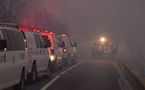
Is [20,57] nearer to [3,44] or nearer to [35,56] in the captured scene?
[3,44]

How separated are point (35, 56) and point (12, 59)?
5810mm

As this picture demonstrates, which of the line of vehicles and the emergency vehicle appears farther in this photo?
the emergency vehicle

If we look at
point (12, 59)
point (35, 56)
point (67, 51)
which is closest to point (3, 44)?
point (12, 59)

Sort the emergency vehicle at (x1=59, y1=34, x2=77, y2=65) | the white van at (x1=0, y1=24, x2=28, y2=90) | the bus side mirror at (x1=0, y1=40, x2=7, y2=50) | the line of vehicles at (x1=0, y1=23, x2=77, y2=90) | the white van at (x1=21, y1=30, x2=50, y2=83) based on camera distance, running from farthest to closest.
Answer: the emergency vehicle at (x1=59, y1=34, x2=77, y2=65) < the white van at (x1=21, y1=30, x2=50, y2=83) < the line of vehicles at (x1=0, y1=23, x2=77, y2=90) < the white van at (x1=0, y1=24, x2=28, y2=90) < the bus side mirror at (x1=0, y1=40, x2=7, y2=50)

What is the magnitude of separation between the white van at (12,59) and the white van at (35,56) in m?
2.41

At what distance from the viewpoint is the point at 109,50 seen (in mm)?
66312

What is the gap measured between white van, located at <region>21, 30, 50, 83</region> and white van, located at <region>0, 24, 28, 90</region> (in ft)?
7.91

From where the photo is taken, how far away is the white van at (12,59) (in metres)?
14.6

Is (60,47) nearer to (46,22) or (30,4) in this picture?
(30,4)

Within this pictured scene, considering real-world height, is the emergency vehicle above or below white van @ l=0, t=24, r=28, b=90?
above

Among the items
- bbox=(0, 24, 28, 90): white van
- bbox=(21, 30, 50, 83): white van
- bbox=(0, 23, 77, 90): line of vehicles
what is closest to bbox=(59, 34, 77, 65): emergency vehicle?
bbox=(0, 23, 77, 90): line of vehicles

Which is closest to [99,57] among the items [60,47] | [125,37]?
[60,47]

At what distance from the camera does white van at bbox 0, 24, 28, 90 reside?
573 inches

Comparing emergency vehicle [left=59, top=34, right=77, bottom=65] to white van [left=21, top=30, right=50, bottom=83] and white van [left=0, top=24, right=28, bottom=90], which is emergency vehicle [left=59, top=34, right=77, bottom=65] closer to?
white van [left=21, top=30, right=50, bottom=83]
